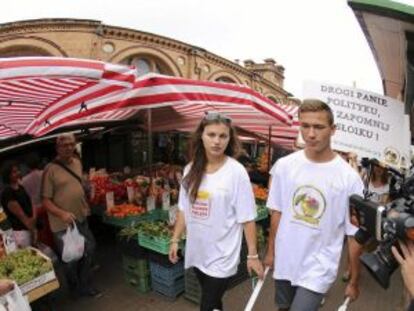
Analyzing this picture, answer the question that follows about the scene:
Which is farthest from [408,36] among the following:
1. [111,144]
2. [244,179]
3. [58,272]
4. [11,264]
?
[111,144]

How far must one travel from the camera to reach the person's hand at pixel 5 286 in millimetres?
3016

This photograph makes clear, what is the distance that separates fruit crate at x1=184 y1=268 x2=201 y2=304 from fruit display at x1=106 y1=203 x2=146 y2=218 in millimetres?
1296

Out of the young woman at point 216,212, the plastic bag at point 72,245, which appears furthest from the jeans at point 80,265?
the young woman at point 216,212

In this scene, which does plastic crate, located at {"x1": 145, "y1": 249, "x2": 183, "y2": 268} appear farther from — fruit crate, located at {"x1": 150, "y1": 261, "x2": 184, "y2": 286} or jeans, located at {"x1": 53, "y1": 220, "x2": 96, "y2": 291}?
jeans, located at {"x1": 53, "y1": 220, "x2": 96, "y2": 291}

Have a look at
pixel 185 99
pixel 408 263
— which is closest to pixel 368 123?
pixel 408 263

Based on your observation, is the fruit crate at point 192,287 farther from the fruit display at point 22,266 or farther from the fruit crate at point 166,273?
the fruit display at point 22,266

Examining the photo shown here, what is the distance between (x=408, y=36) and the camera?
220 centimetres

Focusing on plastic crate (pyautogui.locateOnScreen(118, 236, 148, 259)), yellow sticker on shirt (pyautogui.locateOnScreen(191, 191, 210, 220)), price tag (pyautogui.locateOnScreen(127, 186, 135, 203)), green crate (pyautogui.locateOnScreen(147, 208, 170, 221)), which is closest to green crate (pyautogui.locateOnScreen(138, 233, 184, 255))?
plastic crate (pyautogui.locateOnScreen(118, 236, 148, 259))

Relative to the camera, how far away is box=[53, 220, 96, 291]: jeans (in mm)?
4512

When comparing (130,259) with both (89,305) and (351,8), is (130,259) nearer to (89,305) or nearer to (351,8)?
(89,305)

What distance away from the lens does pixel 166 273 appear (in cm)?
467

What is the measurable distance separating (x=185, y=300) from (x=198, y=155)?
2266 mm

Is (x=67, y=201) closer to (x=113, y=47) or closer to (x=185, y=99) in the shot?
(x=185, y=99)

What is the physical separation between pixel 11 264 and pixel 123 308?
4.61 feet
